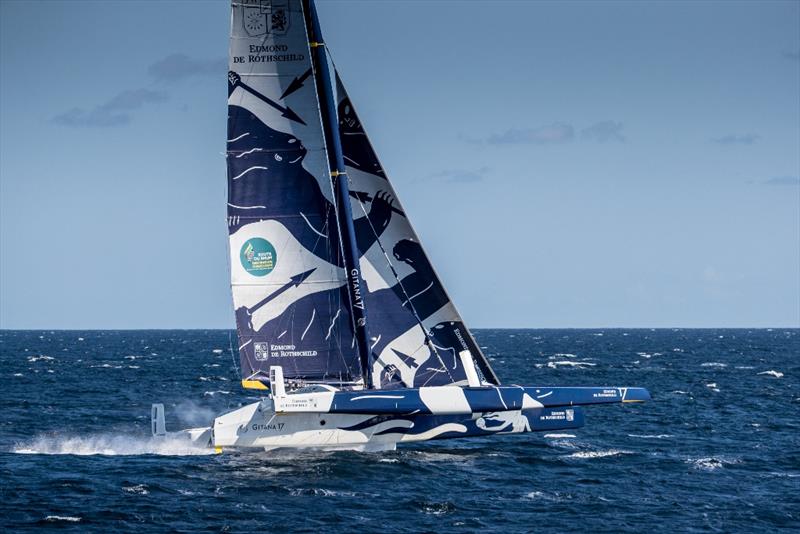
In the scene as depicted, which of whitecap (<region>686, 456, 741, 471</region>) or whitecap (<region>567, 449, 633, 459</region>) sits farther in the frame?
whitecap (<region>567, 449, 633, 459</region>)

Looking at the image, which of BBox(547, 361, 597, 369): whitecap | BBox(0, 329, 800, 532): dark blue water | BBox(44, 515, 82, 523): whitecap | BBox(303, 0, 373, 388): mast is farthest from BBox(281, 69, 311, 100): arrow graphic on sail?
BBox(547, 361, 597, 369): whitecap

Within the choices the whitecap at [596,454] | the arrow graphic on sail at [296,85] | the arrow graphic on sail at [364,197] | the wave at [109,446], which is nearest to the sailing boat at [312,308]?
the arrow graphic on sail at [296,85]

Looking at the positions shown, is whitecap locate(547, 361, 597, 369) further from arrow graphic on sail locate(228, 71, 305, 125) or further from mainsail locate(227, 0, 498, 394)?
arrow graphic on sail locate(228, 71, 305, 125)

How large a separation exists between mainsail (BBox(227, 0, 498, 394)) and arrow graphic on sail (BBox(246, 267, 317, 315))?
0.13 ft

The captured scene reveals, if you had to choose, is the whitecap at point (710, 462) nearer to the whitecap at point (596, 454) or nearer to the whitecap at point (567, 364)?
the whitecap at point (596, 454)

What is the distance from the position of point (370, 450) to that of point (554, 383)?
33763mm

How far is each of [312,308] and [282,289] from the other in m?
0.99

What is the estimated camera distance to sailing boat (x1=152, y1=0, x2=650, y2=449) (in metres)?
32.3

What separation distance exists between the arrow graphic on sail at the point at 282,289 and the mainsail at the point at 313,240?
4cm

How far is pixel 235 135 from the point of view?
3266 cm

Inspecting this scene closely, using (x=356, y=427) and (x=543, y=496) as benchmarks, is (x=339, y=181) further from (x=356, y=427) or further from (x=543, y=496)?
(x=543, y=496)

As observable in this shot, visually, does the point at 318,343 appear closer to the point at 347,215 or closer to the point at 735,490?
the point at 347,215

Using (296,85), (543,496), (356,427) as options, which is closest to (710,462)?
(543,496)

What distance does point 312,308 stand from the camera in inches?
1315
